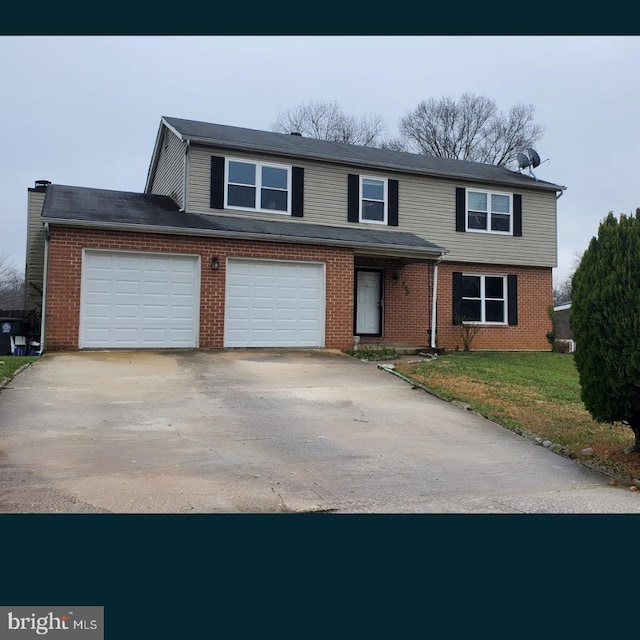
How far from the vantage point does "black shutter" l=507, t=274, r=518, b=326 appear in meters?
19.5

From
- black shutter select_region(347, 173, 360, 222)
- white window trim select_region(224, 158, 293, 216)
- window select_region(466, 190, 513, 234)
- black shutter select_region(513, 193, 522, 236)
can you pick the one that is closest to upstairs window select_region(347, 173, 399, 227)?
black shutter select_region(347, 173, 360, 222)

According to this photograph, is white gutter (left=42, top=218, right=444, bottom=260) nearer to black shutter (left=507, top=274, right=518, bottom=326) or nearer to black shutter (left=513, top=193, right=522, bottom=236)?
black shutter (left=507, top=274, right=518, bottom=326)

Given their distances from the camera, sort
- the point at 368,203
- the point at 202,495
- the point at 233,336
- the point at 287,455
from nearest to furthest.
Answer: the point at 202,495 → the point at 287,455 → the point at 233,336 → the point at 368,203

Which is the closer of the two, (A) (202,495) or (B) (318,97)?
(A) (202,495)

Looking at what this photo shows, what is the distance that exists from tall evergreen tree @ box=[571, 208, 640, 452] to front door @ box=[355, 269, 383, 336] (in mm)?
11035

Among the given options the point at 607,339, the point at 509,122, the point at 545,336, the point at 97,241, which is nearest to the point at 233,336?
the point at 97,241

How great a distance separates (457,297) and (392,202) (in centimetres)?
355

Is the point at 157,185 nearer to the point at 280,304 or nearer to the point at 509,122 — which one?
the point at 280,304

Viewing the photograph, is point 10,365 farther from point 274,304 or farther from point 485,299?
point 485,299

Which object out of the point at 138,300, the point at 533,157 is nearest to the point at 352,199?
the point at 138,300

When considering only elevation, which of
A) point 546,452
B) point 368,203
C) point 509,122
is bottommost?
point 546,452

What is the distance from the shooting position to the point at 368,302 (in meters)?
17.8

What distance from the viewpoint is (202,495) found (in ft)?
15.5

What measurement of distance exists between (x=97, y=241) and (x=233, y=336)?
3.67m
